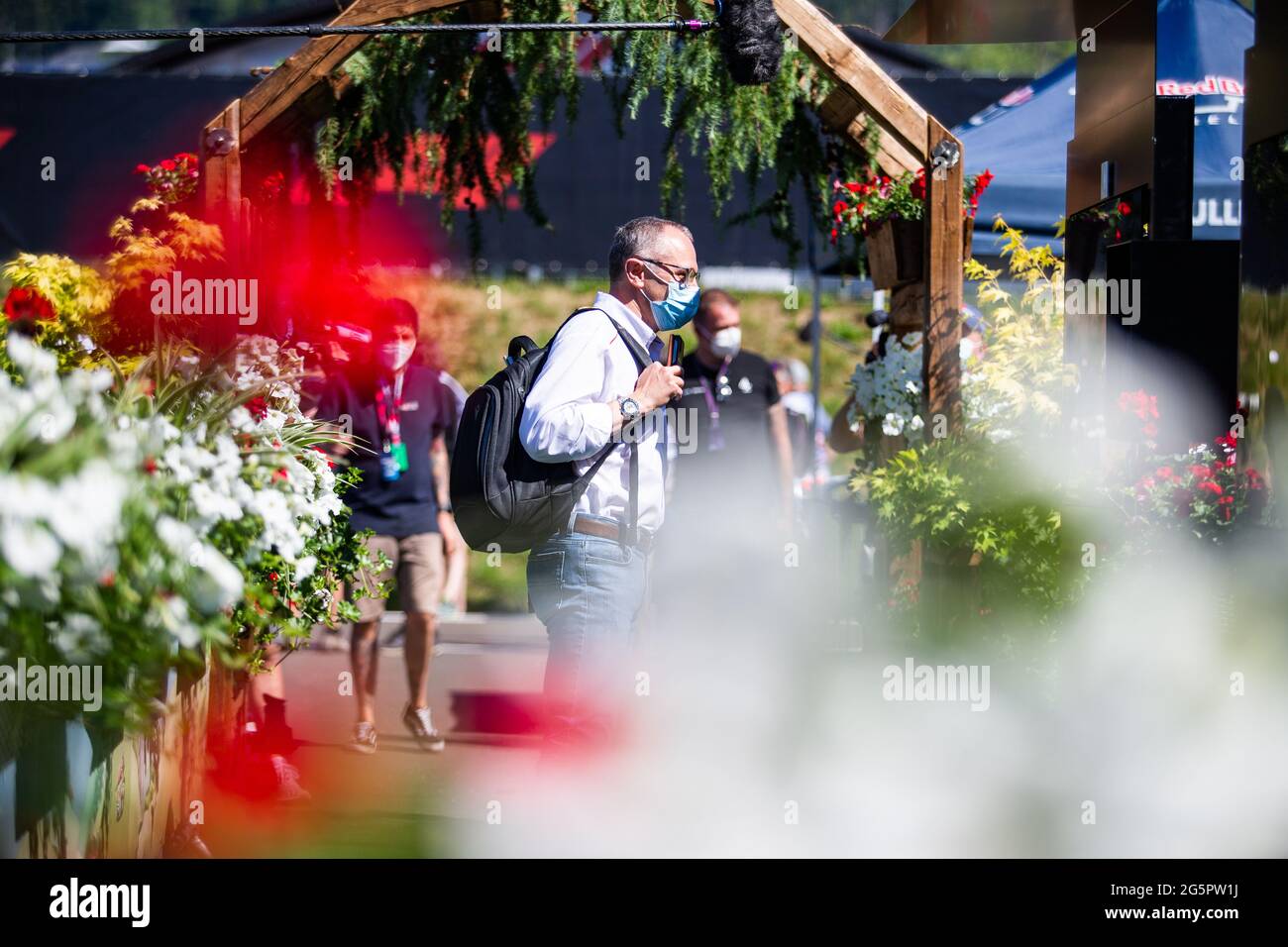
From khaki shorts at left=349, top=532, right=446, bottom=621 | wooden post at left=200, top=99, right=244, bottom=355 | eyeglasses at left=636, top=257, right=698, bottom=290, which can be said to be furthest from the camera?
khaki shorts at left=349, top=532, right=446, bottom=621

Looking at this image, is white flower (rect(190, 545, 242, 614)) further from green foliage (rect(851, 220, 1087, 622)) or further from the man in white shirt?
green foliage (rect(851, 220, 1087, 622))

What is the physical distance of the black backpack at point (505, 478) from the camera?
4.25 metres

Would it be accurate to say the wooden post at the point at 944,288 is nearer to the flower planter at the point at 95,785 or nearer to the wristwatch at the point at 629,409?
the wristwatch at the point at 629,409

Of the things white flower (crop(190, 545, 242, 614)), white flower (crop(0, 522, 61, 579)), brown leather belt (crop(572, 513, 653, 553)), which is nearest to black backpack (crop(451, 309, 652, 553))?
brown leather belt (crop(572, 513, 653, 553))

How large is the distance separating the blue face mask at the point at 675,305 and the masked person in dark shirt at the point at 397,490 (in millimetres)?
2411

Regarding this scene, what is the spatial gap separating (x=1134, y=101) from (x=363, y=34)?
314 centimetres

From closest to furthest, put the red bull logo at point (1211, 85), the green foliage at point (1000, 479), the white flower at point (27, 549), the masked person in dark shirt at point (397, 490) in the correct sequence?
1. the white flower at point (27, 549)
2. the green foliage at point (1000, 479)
3. the masked person in dark shirt at point (397, 490)
4. the red bull logo at point (1211, 85)

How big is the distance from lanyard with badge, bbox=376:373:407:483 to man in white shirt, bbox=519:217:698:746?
2433 millimetres

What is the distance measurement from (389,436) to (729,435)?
195 centimetres

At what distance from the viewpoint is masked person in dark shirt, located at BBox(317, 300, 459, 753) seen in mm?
6719

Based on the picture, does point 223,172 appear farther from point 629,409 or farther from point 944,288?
point 944,288

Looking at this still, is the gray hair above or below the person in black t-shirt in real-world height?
above

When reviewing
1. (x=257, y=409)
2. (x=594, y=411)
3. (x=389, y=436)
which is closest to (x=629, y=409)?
(x=594, y=411)

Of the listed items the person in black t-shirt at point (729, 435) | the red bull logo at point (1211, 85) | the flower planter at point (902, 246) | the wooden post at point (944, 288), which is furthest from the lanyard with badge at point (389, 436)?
the red bull logo at point (1211, 85)
